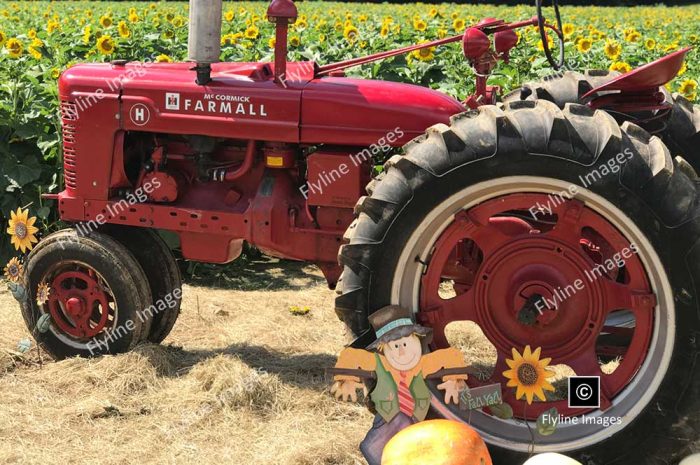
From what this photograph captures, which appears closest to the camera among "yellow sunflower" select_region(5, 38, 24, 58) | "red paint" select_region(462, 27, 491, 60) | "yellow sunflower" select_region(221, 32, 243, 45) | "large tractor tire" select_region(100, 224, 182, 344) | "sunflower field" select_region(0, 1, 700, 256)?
"red paint" select_region(462, 27, 491, 60)

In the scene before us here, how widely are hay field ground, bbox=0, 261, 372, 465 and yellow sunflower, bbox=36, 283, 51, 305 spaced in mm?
300

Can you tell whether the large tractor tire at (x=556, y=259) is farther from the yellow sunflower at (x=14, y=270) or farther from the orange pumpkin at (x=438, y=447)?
the yellow sunflower at (x=14, y=270)

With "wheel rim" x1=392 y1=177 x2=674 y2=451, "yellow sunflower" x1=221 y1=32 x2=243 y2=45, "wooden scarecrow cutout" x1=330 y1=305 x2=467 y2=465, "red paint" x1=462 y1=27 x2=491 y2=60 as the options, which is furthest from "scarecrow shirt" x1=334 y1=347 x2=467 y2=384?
"yellow sunflower" x1=221 y1=32 x2=243 y2=45

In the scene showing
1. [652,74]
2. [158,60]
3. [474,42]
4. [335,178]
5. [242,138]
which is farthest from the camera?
[158,60]

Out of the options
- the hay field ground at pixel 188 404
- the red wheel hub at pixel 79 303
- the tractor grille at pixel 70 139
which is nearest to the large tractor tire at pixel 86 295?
the red wheel hub at pixel 79 303

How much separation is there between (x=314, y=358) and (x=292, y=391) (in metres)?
0.55

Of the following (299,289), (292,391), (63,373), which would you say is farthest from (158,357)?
(299,289)

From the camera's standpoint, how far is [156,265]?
4094 millimetres

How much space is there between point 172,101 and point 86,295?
3.19ft

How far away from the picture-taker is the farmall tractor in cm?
279

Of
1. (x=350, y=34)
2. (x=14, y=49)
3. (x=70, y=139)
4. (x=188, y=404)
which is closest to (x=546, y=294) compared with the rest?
(x=188, y=404)

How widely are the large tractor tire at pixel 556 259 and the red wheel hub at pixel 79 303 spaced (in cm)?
148

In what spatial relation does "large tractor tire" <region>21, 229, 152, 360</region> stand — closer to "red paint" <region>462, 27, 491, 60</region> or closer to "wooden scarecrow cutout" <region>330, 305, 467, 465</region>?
"wooden scarecrow cutout" <region>330, 305, 467, 465</region>

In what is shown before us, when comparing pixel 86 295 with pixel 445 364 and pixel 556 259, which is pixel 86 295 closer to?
pixel 445 364
